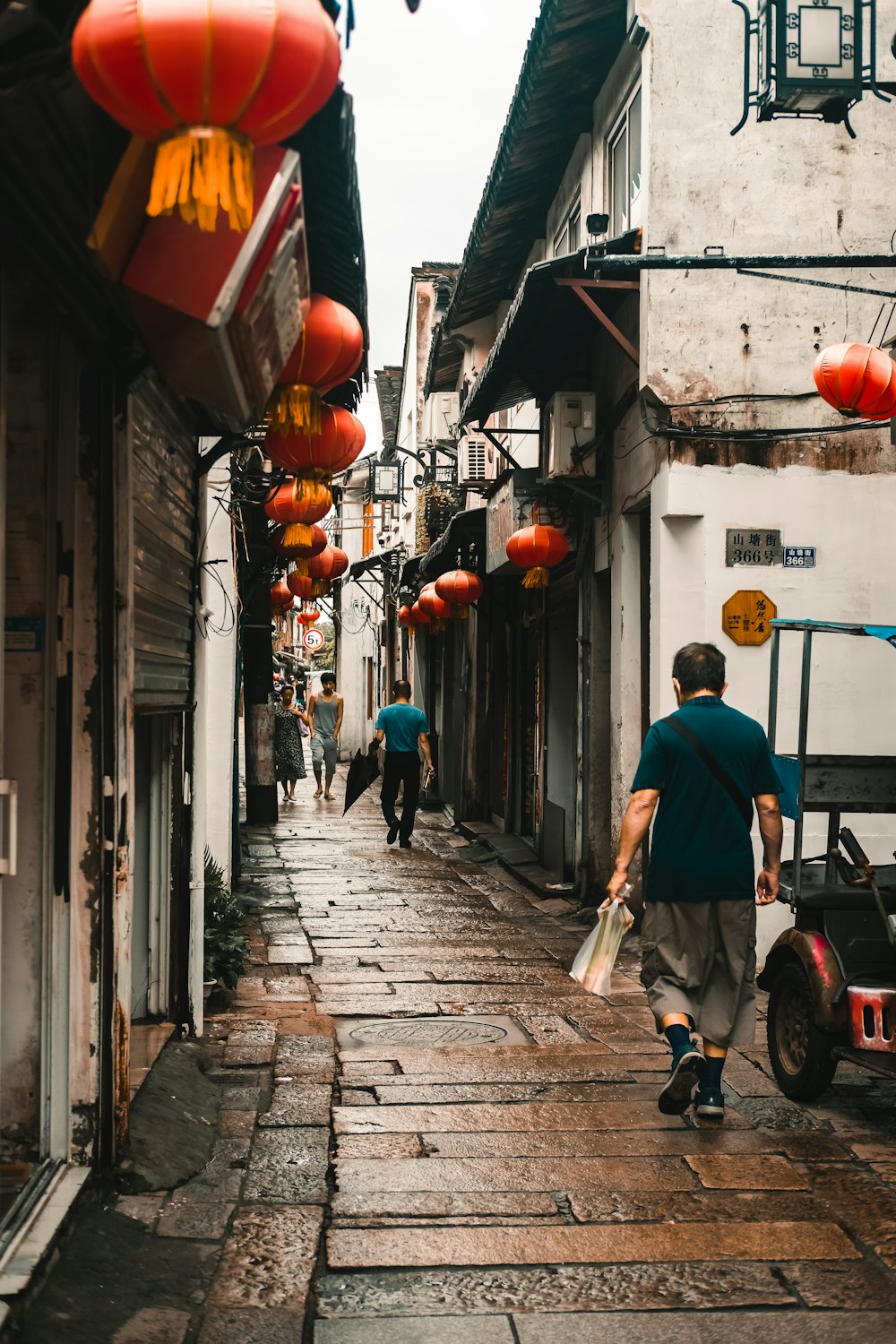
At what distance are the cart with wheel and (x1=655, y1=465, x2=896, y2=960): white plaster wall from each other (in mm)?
2967

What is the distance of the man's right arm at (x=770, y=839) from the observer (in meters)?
6.52

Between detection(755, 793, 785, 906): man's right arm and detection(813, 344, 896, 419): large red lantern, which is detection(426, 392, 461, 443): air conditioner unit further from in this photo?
detection(755, 793, 785, 906): man's right arm

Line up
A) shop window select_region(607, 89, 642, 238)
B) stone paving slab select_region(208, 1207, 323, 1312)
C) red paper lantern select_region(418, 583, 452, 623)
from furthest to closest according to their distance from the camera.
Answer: red paper lantern select_region(418, 583, 452, 623)
shop window select_region(607, 89, 642, 238)
stone paving slab select_region(208, 1207, 323, 1312)

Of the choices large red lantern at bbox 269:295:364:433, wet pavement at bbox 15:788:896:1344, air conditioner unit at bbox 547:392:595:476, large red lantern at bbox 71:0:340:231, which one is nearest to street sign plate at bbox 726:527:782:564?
air conditioner unit at bbox 547:392:595:476

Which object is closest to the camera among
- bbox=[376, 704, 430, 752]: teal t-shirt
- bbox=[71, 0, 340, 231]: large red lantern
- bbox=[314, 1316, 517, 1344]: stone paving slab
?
bbox=[71, 0, 340, 231]: large red lantern

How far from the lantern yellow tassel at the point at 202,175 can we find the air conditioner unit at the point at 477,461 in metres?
17.9

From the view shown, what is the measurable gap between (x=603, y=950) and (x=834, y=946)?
112 cm

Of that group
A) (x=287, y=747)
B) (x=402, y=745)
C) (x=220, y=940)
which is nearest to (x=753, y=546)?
(x=220, y=940)

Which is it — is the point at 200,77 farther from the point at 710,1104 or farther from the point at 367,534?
the point at 367,534

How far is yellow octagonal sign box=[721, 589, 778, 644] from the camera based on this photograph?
10422 millimetres

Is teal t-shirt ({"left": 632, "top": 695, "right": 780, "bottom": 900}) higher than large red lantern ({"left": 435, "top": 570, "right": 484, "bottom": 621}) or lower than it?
lower

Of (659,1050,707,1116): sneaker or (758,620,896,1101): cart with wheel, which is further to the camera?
(758,620,896,1101): cart with wheel

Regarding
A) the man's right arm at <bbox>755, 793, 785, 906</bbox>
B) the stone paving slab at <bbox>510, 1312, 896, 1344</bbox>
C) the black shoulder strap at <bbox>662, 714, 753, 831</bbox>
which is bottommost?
the stone paving slab at <bbox>510, 1312, 896, 1344</bbox>

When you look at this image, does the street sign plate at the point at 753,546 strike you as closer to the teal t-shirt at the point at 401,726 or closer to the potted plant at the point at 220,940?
the potted plant at the point at 220,940
